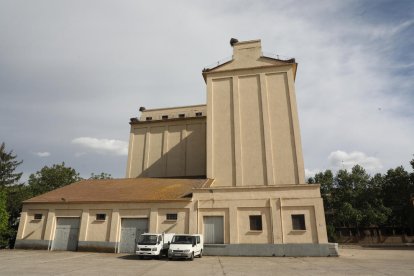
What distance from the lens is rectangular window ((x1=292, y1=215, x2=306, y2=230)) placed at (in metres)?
23.3

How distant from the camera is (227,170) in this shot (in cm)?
2942

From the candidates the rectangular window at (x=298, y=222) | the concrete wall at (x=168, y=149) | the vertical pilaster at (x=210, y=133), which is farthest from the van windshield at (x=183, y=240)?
the concrete wall at (x=168, y=149)

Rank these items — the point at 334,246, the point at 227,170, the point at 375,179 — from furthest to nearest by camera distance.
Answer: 1. the point at 375,179
2. the point at 227,170
3. the point at 334,246

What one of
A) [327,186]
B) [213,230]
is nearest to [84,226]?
[213,230]

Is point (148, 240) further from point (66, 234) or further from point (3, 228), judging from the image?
point (3, 228)

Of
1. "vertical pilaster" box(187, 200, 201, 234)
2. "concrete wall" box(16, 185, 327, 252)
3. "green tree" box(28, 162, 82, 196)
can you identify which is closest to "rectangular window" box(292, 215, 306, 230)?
"concrete wall" box(16, 185, 327, 252)

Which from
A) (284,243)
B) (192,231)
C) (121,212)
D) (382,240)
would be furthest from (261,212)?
(382,240)

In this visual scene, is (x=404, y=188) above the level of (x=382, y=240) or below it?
above

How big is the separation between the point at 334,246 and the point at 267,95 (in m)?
16.3

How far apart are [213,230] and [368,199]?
42309 millimetres

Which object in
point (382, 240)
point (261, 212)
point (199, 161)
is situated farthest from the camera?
point (382, 240)

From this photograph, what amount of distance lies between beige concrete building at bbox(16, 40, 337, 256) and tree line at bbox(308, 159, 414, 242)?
92.6ft

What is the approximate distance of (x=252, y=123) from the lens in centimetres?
3056

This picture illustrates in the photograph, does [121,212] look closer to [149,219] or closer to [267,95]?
[149,219]
